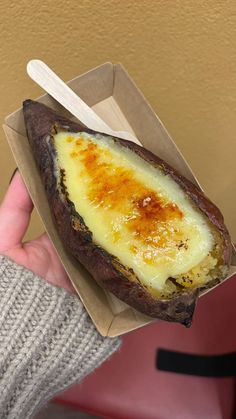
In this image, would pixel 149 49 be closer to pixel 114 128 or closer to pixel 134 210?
pixel 114 128

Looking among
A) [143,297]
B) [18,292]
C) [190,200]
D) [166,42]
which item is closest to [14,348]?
[18,292]

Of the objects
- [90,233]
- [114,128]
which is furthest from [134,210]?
[114,128]

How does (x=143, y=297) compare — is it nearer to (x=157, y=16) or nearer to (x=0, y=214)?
(x=0, y=214)

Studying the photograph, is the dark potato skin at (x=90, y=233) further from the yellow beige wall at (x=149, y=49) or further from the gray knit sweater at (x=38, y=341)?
the yellow beige wall at (x=149, y=49)

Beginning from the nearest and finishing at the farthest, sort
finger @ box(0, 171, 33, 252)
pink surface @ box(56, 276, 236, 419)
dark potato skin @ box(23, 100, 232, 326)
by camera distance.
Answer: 1. dark potato skin @ box(23, 100, 232, 326)
2. finger @ box(0, 171, 33, 252)
3. pink surface @ box(56, 276, 236, 419)

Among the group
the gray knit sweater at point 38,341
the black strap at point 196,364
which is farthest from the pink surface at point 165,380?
the gray knit sweater at point 38,341

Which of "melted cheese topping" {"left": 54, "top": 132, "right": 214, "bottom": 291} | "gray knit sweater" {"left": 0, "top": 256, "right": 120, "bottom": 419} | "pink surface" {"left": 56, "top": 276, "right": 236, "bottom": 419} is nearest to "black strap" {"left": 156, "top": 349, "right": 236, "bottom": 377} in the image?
"pink surface" {"left": 56, "top": 276, "right": 236, "bottom": 419}

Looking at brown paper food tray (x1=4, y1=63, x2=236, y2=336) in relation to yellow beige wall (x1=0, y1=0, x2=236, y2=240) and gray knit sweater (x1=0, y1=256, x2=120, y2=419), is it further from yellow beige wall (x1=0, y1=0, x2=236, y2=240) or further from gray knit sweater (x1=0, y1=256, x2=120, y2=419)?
yellow beige wall (x1=0, y1=0, x2=236, y2=240)
